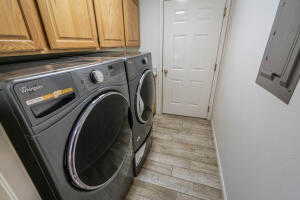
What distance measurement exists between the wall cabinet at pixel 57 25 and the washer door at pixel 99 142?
48cm

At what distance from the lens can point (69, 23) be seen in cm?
90

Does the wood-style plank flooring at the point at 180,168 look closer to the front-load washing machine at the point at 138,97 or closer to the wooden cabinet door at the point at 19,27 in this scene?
the front-load washing machine at the point at 138,97

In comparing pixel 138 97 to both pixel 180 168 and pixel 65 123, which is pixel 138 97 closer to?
pixel 65 123

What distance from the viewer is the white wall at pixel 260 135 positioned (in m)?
0.51

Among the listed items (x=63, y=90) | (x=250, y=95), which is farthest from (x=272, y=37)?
(x=63, y=90)

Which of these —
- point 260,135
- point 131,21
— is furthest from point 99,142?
point 131,21

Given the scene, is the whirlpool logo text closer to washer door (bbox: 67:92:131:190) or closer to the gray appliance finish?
washer door (bbox: 67:92:131:190)

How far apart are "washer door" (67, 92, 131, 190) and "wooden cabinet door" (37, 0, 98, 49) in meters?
0.53

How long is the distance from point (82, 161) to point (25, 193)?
11.2 inches

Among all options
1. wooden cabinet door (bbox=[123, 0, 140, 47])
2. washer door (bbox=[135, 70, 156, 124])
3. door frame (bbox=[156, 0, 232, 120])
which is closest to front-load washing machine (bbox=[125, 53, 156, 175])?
washer door (bbox=[135, 70, 156, 124])

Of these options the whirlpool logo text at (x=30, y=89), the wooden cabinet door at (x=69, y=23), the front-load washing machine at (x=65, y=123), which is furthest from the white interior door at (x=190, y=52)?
the whirlpool logo text at (x=30, y=89)

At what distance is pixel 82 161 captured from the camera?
0.62m

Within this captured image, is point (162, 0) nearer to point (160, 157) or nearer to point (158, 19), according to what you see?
point (158, 19)

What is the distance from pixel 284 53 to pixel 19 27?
122 cm
